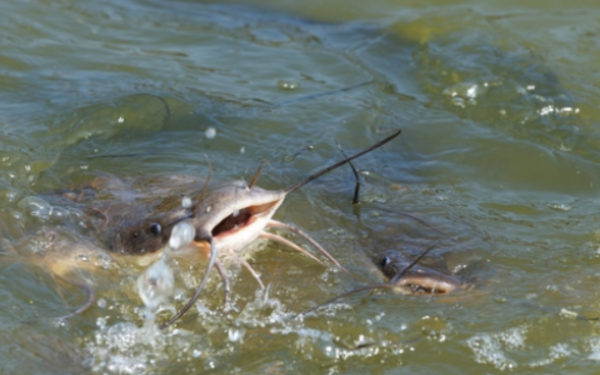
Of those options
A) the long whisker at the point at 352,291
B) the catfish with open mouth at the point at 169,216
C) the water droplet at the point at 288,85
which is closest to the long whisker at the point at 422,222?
the long whisker at the point at 352,291

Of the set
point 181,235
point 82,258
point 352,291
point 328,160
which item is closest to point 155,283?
point 181,235

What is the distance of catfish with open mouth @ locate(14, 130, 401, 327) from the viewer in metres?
2.83

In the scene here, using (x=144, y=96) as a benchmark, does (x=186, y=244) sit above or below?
above

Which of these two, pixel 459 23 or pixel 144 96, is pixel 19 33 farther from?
pixel 459 23

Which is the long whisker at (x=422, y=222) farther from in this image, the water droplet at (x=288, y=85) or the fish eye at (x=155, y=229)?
the water droplet at (x=288, y=85)

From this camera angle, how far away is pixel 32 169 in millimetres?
4227

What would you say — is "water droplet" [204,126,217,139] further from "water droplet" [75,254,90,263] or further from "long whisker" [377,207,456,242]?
"water droplet" [75,254,90,263]

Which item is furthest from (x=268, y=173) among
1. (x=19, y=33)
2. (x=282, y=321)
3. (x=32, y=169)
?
(x=19, y=33)

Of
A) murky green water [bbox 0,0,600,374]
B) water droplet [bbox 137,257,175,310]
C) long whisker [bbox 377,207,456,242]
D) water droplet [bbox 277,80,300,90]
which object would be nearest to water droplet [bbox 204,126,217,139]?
murky green water [bbox 0,0,600,374]

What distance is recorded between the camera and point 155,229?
309cm

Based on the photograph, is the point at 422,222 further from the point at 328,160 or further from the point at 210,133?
the point at 210,133

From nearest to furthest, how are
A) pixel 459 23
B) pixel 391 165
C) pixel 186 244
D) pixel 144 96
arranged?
pixel 186 244
pixel 391 165
pixel 144 96
pixel 459 23

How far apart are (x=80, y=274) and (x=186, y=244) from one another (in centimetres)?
66

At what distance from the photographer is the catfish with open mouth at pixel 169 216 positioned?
283 cm
